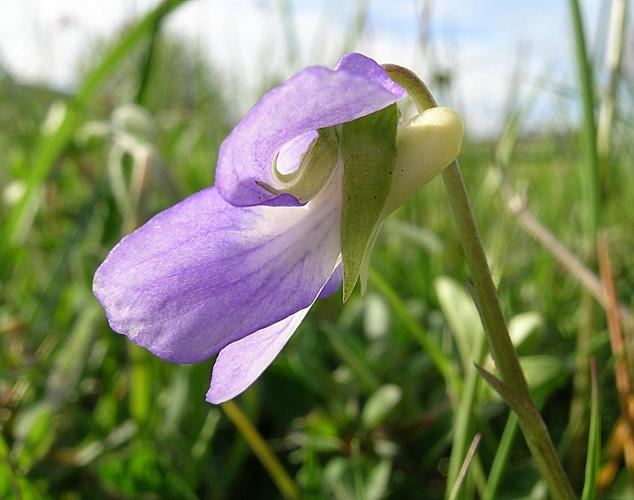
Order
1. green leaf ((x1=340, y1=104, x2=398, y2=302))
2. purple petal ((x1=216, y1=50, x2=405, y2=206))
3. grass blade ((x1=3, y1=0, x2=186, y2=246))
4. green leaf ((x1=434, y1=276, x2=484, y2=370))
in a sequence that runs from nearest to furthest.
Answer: purple petal ((x1=216, y1=50, x2=405, y2=206)), green leaf ((x1=340, y1=104, x2=398, y2=302)), green leaf ((x1=434, y1=276, x2=484, y2=370)), grass blade ((x1=3, y1=0, x2=186, y2=246))

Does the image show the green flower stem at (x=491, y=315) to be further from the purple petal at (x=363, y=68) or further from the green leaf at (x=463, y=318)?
the green leaf at (x=463, y=318)

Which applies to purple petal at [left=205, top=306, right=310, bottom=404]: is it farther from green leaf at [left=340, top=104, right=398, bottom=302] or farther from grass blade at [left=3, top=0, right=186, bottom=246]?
grass blade at [left=3, top=0, right=186, bottom=246]

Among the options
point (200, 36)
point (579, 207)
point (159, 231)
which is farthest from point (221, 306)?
point (200, 36)

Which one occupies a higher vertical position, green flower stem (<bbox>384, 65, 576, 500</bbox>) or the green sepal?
the green sepal

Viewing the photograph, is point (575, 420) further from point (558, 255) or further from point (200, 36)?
point (200, 36)

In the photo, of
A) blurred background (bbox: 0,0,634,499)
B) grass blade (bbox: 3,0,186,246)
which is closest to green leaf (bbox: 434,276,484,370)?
blurred background (bbox: 0,0,634,499)

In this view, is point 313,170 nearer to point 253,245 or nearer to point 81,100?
point 253,245

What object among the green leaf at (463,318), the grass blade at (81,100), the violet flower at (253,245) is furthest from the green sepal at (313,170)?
the grass blade at (81,100)
